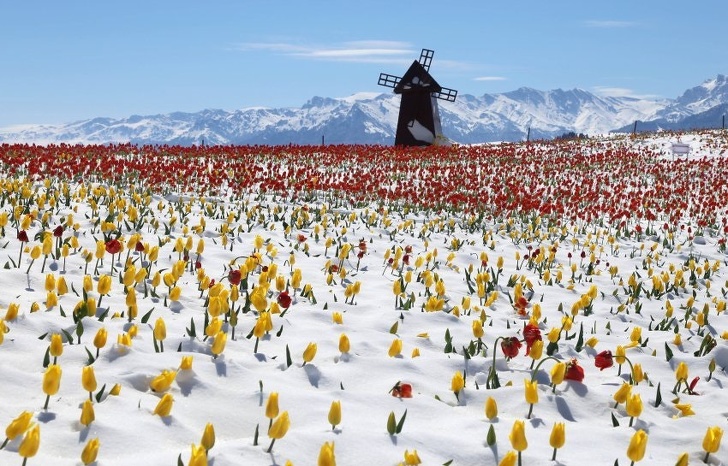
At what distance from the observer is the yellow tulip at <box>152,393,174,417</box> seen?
3383 millimetres

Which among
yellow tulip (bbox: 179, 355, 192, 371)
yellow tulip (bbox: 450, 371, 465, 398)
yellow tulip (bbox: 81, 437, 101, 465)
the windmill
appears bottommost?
yellow tulip (bbox: 450, 371, 465, 398)

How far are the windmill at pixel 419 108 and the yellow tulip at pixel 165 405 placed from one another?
39413 mm

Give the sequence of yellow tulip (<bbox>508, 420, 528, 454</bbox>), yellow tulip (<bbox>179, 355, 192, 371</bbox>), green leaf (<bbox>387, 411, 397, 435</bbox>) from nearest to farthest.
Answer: yellow tulip (<bbox>508, 420, 528, 454</bbox>) → green leaf (<bbox>387, 411, 397, 435</bbox>) → yellow tulip (<bbox>179, 355, 192, 371</bbox>)

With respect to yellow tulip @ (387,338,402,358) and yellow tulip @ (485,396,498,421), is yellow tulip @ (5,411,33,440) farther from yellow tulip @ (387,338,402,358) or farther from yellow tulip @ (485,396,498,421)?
yellow tulip @ (387,338,402,358)

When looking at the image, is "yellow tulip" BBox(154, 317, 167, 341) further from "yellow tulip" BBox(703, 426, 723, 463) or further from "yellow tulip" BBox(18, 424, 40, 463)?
"yellow tulip" BBox(703, 426, 723, 463)

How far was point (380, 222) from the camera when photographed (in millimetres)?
13625

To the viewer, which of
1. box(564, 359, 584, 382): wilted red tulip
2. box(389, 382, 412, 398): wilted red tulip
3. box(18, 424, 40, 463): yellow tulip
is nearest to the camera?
box(18, 424, 40, 463): yellow tulip

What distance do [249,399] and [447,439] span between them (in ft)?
3.88

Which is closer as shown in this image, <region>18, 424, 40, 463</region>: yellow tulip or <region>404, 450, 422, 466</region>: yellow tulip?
<region>18, 424, 40, 463</region>: yellow tulip

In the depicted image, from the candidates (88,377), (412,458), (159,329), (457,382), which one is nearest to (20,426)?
(88,377)

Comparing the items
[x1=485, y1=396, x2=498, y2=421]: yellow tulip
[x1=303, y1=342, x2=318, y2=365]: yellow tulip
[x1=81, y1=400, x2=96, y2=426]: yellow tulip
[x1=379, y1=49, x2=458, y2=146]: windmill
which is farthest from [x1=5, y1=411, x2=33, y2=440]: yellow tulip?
[x1=379, y1=49, x2=458, y2=146]: windmill

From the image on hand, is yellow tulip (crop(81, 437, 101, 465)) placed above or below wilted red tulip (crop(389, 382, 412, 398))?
above

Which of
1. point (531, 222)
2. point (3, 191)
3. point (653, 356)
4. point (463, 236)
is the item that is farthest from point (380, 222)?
point (653, 356)

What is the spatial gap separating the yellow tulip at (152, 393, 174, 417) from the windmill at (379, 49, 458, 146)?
39413mm
